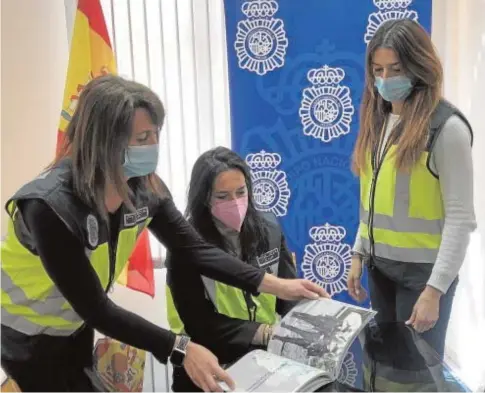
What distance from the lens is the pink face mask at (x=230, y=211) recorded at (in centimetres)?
176

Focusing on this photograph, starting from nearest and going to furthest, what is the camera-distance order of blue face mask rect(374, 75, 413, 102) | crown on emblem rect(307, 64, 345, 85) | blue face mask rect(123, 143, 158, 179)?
blue face mask rect(123, 143, 158, 179) → blue face mask rect(374, 75, 413, 102) → crown on emblem rect(307, 64, 345, 85)

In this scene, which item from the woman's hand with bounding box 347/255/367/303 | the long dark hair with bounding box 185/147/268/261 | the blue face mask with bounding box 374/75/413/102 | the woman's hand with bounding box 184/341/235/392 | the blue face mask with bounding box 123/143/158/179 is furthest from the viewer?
the woman's hand with bounding box 347/255/367/303

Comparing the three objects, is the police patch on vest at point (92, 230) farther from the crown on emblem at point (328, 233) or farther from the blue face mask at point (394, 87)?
the crown on emblem at point (328, 233)

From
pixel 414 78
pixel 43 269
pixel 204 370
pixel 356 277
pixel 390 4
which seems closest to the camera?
pixel 204 370

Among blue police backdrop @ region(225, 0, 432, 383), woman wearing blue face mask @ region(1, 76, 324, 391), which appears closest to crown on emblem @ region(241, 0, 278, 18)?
blue police backdrop @ region(225, 0, 432, 383)

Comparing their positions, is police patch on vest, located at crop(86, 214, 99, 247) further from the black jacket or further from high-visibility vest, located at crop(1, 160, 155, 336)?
the black jacket

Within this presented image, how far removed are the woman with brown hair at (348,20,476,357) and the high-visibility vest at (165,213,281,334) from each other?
0.31 m

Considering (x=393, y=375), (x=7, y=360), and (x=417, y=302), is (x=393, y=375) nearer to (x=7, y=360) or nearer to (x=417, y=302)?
(x=417, y=302)

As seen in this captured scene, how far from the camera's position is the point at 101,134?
122 centimetres

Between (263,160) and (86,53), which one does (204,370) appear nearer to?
(263,160)

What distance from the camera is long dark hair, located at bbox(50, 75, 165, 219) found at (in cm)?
122

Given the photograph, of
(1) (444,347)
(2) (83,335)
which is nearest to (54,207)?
(2) (83,335)

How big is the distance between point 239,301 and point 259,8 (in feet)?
4.21

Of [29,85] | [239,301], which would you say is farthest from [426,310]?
[29,85]
